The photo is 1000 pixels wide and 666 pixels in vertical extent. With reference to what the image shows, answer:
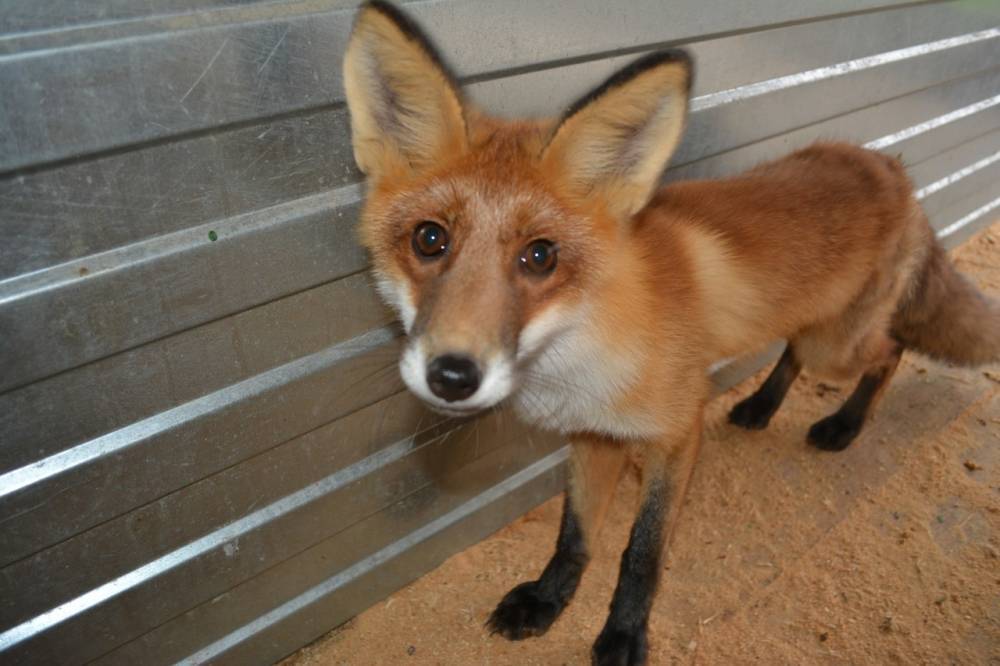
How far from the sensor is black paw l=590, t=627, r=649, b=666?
2098 millimetres

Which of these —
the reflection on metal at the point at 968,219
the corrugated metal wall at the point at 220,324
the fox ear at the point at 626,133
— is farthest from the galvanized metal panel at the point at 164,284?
the reflection on metal at the point at 968,219

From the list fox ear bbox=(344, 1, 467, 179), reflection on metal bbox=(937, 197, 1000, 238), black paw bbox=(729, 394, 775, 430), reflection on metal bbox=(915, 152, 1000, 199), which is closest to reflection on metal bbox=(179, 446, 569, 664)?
black paw bbox=(729, 394, 775, 430)

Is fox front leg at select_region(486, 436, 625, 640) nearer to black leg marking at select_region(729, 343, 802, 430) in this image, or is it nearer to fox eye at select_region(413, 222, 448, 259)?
fox eye at select_region(413, 222, 448, 259)

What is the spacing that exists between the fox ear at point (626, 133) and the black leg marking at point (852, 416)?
1.71m

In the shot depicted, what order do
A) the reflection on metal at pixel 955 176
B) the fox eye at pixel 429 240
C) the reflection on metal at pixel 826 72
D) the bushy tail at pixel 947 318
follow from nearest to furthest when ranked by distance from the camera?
the fox eye at pixel 429 240 → the reflection on metal at pixel 826 72 → the bushy tail at pixel 947 318 → the reflection on metal at pixel 955 176

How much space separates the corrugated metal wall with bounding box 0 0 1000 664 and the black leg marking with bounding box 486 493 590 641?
12.8 inches

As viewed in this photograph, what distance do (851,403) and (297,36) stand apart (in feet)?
7.92

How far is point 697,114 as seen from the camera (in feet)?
8.32

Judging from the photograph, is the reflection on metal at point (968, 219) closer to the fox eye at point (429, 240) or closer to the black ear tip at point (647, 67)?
the black ear tip at point (647, 67)

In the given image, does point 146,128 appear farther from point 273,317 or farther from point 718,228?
point 718,228

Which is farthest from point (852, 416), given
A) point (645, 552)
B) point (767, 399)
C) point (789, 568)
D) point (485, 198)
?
point (485, 198)

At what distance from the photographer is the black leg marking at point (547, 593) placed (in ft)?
7.40

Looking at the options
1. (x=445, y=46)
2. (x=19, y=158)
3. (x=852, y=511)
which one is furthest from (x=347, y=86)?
(x=852, y=511)

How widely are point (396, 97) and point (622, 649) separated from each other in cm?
146
